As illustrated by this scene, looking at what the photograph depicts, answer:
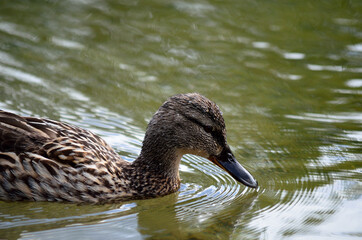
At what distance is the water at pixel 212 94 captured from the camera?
22.6 feet

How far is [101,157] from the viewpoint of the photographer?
7.63 meters

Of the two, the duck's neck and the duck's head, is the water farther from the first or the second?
the duck's head

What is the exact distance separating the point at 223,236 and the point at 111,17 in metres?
7.98

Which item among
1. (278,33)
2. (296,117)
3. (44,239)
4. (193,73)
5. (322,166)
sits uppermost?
(278,33)

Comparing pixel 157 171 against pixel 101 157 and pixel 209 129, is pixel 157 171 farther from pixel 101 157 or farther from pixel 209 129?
pixel 209 129

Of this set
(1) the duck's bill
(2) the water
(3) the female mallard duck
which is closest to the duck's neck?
(3) the female mallard duck

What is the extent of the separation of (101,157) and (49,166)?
66 cm

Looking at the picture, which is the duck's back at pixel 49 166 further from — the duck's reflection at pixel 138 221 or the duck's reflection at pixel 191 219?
the duck's reflection at pixel 191 219

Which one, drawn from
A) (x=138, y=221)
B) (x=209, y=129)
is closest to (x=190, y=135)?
(x=209, y=129)

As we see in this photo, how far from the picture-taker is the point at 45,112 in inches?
379

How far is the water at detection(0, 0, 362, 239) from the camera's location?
690 centimetres

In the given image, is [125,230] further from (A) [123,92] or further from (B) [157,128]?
(A) [123,92]

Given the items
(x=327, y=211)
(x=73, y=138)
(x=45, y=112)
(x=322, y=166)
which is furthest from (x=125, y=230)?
(x=45, y=112)

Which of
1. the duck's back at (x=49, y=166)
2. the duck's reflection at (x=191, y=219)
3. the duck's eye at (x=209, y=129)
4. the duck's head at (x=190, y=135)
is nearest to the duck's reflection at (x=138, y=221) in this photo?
the duck's reflection at (x=191, y=219)
